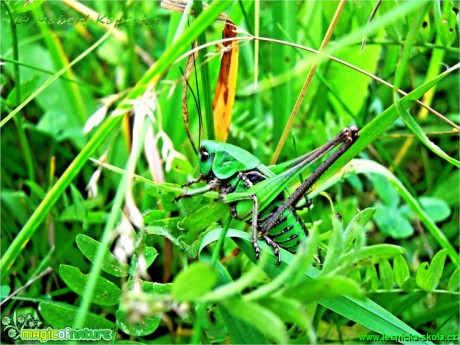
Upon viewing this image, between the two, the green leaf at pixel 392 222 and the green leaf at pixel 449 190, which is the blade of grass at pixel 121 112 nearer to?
the green leaf at pixel 392 222

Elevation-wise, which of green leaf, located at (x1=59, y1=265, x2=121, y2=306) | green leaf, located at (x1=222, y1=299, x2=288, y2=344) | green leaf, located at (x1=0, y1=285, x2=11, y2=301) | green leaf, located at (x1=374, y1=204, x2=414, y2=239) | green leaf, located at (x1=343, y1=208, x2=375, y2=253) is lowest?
green leaf, located at (x1=0, y1=285, x2=11, y2=301)

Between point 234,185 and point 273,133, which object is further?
point 273,133

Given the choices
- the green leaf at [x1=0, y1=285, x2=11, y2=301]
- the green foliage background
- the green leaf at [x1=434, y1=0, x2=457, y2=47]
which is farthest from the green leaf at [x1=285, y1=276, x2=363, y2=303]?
the green leaf at [x1=434, y1=0, x2=457, y2=47]

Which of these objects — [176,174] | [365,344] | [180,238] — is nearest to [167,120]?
[176,174]

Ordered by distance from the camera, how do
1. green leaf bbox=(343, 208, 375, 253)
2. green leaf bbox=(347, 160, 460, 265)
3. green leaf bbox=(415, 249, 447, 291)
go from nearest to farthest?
1. green leaf bbox=(343, 208, 375, 253)
2. green leaf bbox=(415, 249, 447, 291)
3. green leaf bbox=(347, 160, 460, 265)

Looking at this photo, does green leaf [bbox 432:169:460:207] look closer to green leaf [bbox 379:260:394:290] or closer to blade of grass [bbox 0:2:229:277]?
green leaf [bbox 379:260:394:290]

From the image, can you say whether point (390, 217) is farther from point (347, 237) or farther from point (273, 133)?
point (347, 237)

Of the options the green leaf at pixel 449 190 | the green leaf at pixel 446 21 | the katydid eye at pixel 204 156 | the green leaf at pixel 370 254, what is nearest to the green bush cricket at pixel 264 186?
the katydid eye at pixel 204 156
